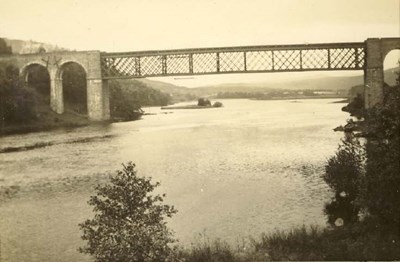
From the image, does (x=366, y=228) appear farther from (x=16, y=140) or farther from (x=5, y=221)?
(x=16, y=140)

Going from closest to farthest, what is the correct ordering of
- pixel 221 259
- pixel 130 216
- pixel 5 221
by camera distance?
1. pixel 130 216
2. pixel 221 259
3. pixel 5 221

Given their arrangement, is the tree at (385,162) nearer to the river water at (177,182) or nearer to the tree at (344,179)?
the river water at (177,182)

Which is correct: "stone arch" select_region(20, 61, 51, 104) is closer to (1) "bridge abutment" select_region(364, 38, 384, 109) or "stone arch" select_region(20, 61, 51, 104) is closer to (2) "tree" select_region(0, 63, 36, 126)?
(2) "tree" select_region(0, 63, 36, 126)

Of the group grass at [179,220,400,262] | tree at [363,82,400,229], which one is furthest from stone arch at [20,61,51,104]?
tree at [363,82,400,229]

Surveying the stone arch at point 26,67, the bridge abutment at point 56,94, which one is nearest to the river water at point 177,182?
the bridge abutment at point 56,94

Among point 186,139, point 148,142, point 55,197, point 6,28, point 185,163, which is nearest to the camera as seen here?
point 6,28

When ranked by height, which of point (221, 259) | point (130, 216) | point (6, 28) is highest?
point (6, 28)

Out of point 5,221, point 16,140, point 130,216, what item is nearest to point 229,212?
point 130,216
